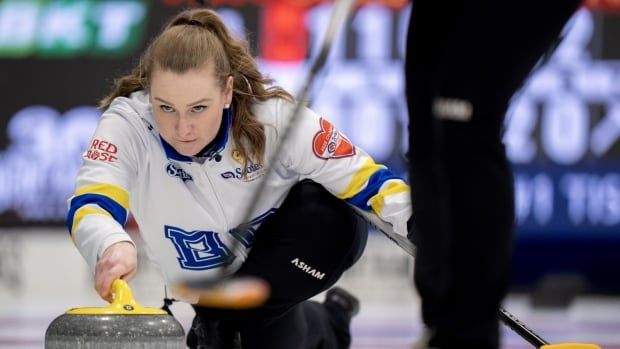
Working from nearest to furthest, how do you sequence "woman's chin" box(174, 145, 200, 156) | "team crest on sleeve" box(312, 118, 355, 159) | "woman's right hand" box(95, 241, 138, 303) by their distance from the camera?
1. "woman's right hand" box(95, 241, 138, 303)
2. "woman's chin" box(174, 145, 200, 156)
3. "team crest on sleeve" box(312, 118, 355, 159)

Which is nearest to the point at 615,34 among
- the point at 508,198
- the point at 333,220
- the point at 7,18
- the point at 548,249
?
the point at 548,249

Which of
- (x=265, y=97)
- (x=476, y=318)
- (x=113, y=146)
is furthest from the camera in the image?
(x=265, y=97)

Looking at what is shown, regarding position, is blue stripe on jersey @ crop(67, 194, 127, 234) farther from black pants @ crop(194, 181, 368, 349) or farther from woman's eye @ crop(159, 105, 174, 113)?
black pants @ crop(194, 181, 368, 349)

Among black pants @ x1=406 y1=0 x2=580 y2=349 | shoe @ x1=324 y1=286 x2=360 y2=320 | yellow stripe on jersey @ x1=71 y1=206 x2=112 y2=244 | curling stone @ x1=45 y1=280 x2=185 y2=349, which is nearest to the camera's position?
black pants @ x1=406 y1=0 x2=580 y2=349

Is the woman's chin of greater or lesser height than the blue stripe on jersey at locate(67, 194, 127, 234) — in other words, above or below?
above

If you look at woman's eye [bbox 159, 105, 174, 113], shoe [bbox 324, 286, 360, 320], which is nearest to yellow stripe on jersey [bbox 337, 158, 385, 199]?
woman's eye [bbox 159, 105, 174, 113]

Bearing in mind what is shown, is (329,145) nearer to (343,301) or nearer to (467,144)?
(343,301)

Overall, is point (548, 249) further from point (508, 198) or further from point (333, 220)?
point (508, 198)

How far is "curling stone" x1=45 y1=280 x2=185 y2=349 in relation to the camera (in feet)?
5.56

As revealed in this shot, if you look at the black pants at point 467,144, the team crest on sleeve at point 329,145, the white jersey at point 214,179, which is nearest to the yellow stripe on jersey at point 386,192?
the white jersey at point 214,179

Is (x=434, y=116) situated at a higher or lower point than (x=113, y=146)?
higher

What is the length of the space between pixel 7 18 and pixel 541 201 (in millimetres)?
2921

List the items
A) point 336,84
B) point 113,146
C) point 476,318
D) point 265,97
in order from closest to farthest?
point 476,318, point 113,146, point 265,97, point 336,84

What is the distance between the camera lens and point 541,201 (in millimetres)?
5656
